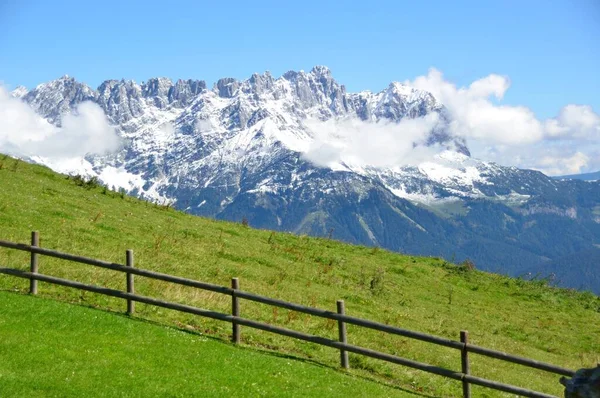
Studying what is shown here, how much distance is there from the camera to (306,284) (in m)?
33.1

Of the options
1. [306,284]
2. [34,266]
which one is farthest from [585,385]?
[306,284]

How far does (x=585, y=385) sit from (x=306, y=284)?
2441 centimetres

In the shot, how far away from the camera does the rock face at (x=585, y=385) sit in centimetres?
901

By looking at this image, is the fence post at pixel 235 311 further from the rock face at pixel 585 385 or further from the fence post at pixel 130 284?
the rock face at pixel 585 385

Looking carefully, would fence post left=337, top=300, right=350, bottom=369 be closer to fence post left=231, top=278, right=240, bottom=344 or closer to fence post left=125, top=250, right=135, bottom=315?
fence post left=231, top=278, right=240, bottom=344

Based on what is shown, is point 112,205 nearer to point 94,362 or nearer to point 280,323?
point 280,323

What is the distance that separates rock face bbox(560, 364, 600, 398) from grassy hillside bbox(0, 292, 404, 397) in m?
8.41

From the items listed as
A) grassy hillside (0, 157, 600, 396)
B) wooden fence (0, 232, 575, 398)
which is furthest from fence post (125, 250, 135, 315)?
grassy hillside (0, 157, 600, 396)

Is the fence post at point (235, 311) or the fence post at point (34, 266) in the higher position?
the fence post at point (34, 266)

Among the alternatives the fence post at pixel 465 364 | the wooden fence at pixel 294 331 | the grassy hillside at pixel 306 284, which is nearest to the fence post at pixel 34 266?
the wooden fence at pixel 294 331

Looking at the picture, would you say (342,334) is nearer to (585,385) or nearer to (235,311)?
(235,311)

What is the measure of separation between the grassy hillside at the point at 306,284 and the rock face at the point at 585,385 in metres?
11.4

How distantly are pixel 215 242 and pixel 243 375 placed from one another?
847 inches

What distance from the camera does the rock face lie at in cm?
901
